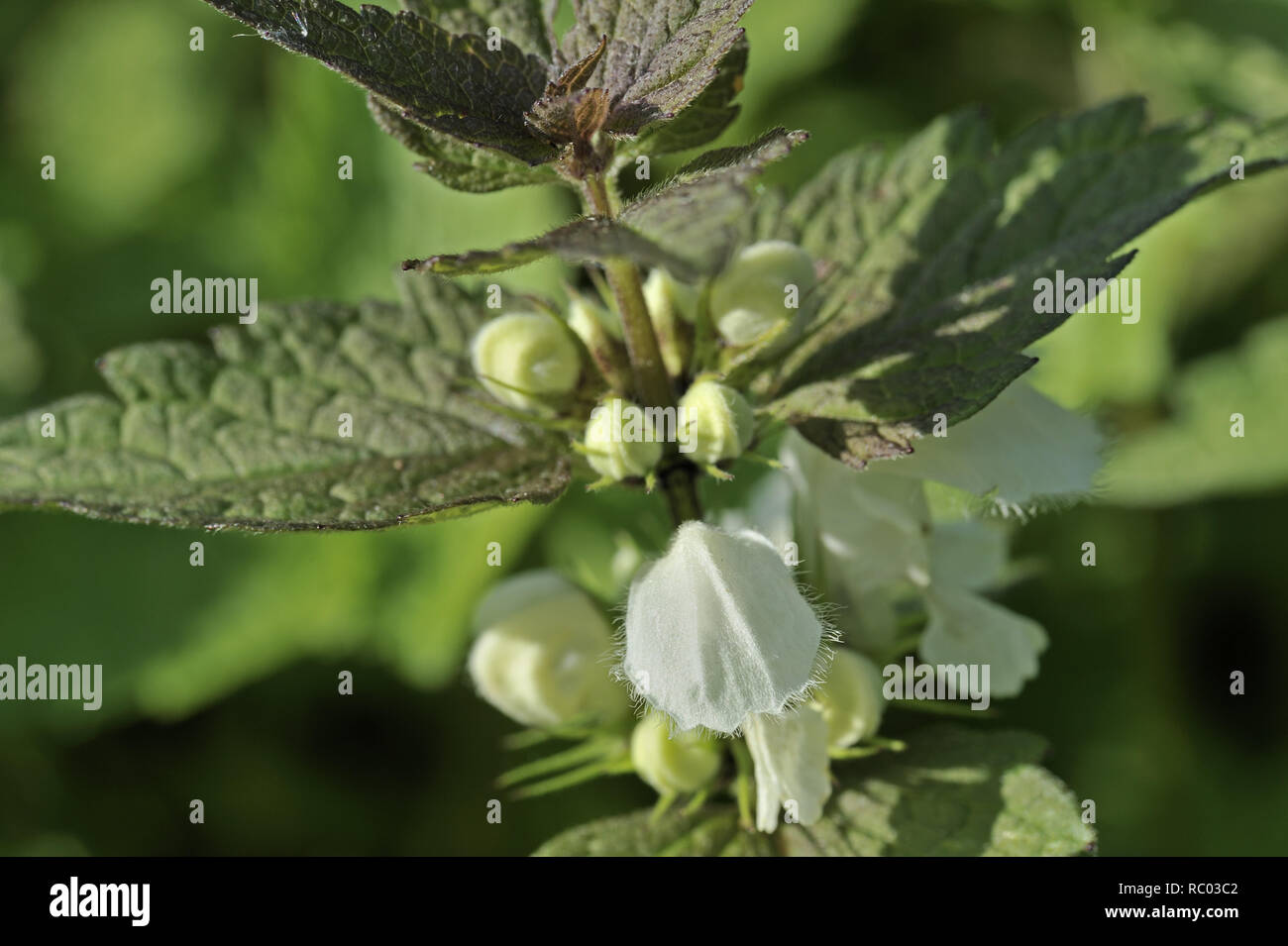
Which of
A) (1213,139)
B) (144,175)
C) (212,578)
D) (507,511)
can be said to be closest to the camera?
(1213,139)

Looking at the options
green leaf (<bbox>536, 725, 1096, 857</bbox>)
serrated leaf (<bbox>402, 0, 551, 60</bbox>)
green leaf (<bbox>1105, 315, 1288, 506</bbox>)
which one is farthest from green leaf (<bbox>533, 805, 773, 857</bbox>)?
green leaf (<bbox>1105, 315, 1288, 506</bbox>)

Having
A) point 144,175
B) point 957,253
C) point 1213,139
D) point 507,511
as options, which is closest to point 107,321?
point 144,175

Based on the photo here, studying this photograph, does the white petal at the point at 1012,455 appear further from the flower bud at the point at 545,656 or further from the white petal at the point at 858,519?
the flower bud at the point at 545,656

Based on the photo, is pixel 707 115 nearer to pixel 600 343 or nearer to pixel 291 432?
pixel 600 343

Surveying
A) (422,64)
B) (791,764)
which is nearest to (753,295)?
(422,64)

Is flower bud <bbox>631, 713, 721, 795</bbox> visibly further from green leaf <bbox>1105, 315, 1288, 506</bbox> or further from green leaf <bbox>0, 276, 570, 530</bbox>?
green leaf <bbox>1105, 315, 1288, 506</bbox>
